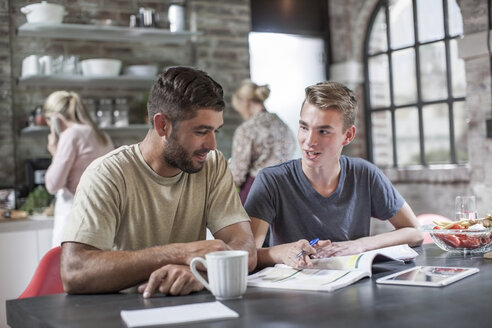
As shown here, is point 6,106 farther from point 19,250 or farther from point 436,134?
point 436,134

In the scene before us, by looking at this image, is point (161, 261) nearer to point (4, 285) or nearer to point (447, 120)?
point (4, 285)

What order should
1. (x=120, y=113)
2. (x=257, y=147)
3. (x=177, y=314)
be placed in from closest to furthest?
(x=177, y=314), (x=257, y=147), (x=120, y=113)

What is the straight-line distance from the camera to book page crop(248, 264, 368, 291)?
1503 millimetres

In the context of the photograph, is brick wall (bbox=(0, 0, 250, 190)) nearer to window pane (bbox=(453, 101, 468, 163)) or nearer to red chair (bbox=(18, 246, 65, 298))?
window pane (bbox=(453, 101, 468, 163))

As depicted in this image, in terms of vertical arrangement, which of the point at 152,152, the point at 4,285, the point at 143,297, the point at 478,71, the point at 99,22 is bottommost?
the point at 4,285

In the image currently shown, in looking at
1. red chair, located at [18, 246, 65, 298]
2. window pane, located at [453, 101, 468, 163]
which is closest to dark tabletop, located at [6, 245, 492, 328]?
red chair, located at [18, 246, 65, 298]

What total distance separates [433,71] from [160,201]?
4.12 meters

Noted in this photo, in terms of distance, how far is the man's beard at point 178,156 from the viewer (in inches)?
74.9

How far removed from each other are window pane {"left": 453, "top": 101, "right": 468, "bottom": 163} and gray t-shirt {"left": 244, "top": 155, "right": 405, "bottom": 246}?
316 cm

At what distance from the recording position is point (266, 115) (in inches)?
171

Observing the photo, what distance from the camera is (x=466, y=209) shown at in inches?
84.7

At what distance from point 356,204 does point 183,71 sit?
2.88ft

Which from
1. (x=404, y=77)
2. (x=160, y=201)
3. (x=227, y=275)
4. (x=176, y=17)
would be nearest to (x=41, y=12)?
(x=176, y=17)

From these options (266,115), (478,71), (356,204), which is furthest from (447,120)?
(356,204)
